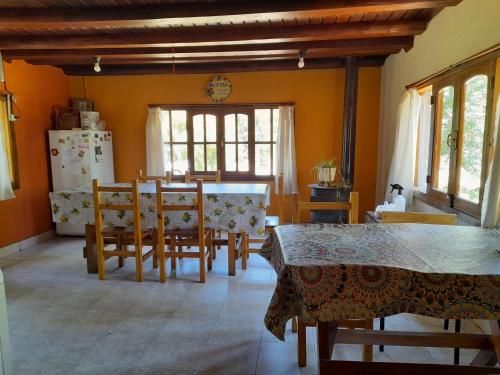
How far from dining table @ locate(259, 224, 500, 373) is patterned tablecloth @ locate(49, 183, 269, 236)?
152 centimetres

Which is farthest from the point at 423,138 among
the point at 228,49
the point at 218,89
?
the point at 218,89

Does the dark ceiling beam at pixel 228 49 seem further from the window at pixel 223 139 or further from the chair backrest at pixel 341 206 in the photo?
the chair backrest at pixel 341 206

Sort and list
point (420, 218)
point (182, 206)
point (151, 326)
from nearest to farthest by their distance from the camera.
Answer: point (420, 218) < point (151, 326) < point (182, 206)

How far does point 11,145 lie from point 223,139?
2.72m

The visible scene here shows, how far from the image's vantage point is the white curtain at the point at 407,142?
3617mm

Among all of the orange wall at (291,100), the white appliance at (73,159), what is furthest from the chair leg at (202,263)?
the orange wall at (291,100)

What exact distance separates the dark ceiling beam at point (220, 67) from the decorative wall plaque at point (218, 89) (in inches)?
7.3

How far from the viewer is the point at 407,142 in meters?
3.64

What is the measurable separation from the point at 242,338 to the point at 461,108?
246 centimetres

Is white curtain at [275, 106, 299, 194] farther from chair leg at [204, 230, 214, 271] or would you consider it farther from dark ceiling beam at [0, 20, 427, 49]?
chair leg at [204, 230, 214, 271]

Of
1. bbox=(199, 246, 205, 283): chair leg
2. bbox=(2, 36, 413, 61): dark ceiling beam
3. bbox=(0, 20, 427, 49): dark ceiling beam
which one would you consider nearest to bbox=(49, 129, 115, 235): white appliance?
bbox=(2, 36, 413, 61): dark ceiling beam

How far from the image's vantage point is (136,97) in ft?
17.3

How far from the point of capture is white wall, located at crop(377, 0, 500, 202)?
93.4 inches

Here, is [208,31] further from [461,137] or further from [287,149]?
[461,137]
